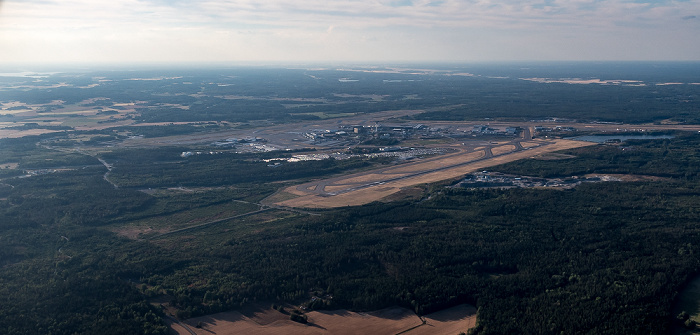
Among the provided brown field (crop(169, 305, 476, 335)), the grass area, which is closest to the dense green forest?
brown field (crop(169, 305, 476, 335))

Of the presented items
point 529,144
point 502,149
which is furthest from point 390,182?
point 529,144

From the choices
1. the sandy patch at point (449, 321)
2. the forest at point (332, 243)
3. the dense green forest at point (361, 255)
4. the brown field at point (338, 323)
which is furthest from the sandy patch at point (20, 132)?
the sandy patch at point (449, 321)

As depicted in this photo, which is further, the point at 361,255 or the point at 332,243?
the point at 332,243

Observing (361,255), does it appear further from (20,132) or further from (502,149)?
(20,132)

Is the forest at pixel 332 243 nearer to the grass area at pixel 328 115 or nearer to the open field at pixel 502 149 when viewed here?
the open field at pixel 502 149

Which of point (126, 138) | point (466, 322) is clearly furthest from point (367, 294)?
point (126, 138)

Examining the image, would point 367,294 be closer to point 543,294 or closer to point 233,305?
point 233,305
